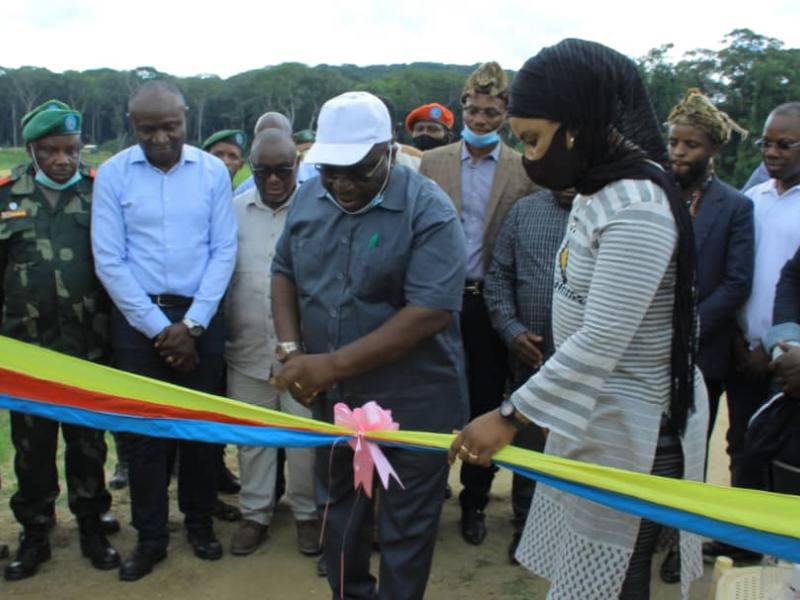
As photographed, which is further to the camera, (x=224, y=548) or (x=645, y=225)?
(x=224, y=548)

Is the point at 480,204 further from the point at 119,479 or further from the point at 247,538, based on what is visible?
the point at 119,479

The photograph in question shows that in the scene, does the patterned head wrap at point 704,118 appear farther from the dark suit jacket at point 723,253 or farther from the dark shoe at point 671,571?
the dark shoe at point 671,571

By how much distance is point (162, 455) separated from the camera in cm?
408

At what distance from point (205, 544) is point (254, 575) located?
1.10ft

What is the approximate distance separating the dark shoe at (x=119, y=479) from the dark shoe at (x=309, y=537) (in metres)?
1.43

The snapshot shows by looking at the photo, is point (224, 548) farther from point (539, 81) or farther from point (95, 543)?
point (539, 81)

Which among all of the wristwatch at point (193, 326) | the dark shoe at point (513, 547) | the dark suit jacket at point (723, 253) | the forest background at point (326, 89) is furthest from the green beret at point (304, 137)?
the dark shoe at point (513, 547)

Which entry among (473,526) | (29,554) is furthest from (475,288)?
(29,554)

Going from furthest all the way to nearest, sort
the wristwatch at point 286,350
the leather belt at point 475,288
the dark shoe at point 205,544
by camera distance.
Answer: the leather belt at point 475,288 → the dark shoe at point 205,544 → the wristwatch at point 286,350

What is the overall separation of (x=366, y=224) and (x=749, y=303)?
2.16 meters

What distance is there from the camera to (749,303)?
416 centimetres

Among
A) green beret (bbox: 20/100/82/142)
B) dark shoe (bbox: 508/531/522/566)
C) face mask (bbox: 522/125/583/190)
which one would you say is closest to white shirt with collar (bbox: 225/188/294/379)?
green beret (bbox: 20/100/82/142)

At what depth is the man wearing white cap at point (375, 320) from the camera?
9.80ft

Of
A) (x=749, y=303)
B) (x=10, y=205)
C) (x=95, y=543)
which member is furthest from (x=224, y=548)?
(x=749, y=303)
